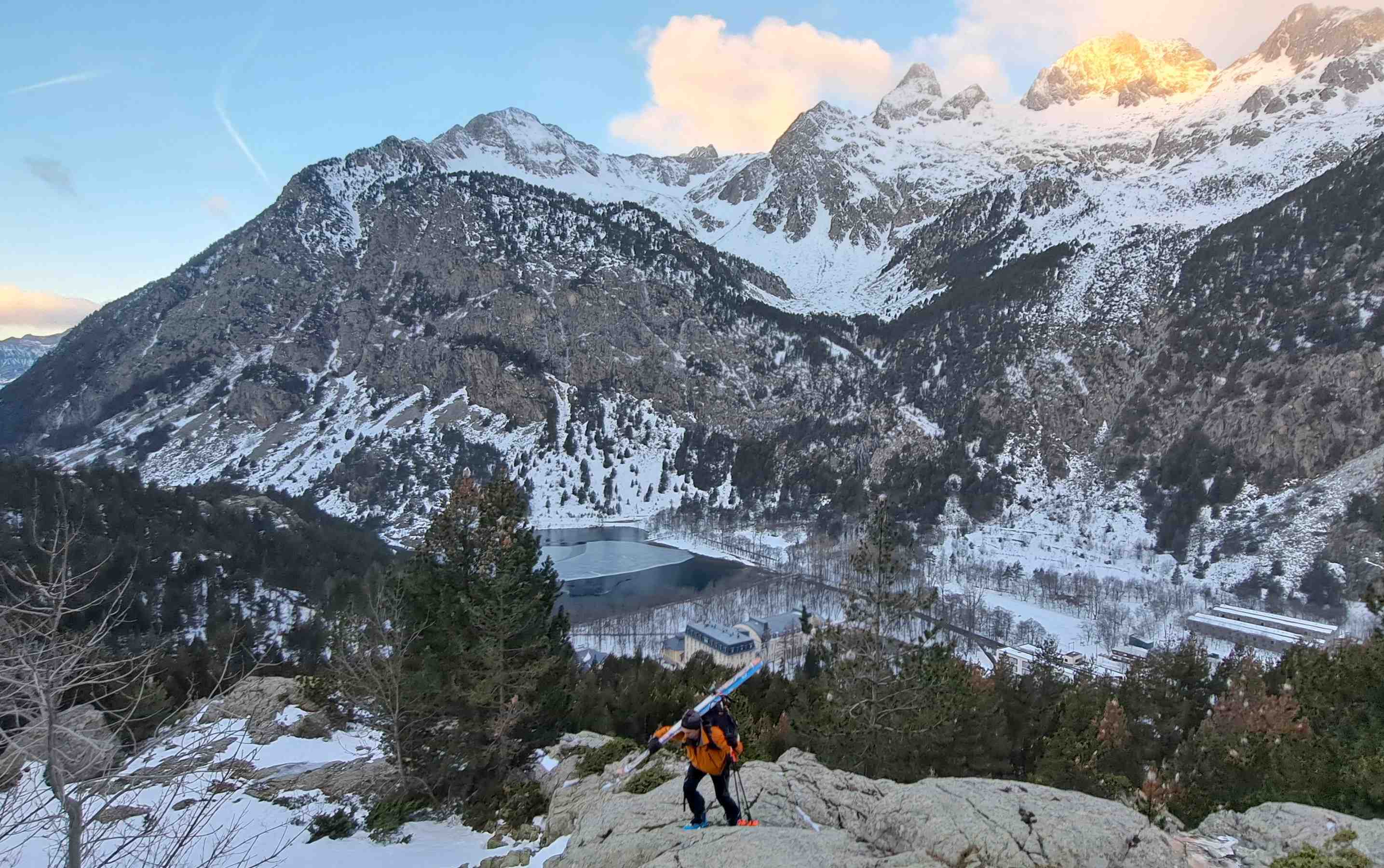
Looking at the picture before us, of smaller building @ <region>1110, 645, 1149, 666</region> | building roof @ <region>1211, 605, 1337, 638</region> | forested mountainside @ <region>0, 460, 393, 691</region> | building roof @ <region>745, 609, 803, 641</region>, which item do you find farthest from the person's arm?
building roof @ <region>1211, 605, 1337, 638</region>

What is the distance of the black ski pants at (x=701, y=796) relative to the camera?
30.4 ft

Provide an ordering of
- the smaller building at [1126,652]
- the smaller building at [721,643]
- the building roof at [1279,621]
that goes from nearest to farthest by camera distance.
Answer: the smaller building at [1126,652], the smaller building at [721,643], the building roof at [1279,621]

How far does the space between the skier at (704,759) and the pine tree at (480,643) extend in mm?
10774

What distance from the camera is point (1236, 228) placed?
15850cm

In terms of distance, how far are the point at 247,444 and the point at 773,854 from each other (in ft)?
735

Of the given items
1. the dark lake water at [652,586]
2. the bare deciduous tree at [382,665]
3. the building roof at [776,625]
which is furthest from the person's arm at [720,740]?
the dark lake water at [652,586]

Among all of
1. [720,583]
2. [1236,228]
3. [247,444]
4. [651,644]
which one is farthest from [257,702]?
[1236,228]

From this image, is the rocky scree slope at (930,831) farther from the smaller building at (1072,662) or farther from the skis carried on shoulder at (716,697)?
the smaller building at (1072,662)

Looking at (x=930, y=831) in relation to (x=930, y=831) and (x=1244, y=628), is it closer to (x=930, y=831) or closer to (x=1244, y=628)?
(x=930, y=831)

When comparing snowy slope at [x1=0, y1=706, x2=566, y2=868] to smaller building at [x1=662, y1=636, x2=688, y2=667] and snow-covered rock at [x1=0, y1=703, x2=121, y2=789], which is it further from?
smaller building at [x1=662, y1=636, x2=688, y2=667]

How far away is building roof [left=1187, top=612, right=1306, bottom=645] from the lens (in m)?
73.2

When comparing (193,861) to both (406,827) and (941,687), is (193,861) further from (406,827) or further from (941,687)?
→ (941,687)

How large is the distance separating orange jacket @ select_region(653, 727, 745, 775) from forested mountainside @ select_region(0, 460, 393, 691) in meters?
39.4

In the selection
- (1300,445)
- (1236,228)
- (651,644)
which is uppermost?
(1236,228)
